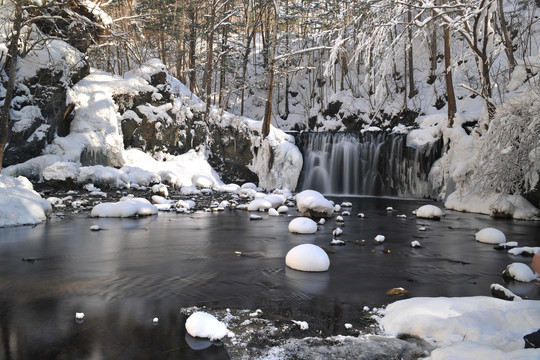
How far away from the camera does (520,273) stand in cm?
474

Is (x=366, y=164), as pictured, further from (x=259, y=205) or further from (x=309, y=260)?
(x=309, y=260)

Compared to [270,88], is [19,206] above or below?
below

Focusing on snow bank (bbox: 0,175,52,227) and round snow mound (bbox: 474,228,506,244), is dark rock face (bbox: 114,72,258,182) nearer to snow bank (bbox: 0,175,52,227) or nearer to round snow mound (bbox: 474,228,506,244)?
snow bank (bbox: 0,175,52,227)

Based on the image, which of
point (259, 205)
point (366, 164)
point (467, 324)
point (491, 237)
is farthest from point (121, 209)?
point (366, 164)

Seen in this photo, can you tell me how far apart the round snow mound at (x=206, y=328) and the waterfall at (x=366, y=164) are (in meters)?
13.7

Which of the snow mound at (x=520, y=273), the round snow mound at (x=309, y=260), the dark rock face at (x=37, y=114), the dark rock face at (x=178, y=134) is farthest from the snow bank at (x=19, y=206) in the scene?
the snow mound at (x=520, y=273)

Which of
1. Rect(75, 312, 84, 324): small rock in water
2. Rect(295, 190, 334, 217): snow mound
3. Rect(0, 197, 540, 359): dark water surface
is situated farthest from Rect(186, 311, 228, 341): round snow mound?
Rect(295, 190, 334, 217): snow mound

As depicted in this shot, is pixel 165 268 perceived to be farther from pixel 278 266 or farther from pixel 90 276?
pixel 278 266

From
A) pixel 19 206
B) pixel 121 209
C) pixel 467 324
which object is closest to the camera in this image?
pixel 467 324

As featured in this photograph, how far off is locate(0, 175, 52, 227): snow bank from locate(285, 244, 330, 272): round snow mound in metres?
5.90

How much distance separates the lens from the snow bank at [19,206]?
7949mm

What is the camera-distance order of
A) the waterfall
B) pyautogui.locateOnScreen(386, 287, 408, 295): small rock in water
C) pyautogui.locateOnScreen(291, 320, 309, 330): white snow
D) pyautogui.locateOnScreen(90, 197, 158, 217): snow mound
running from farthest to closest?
the waterfall, pyautogui.locateOnScreen(90, 197, 158, 217): snow mound, pyautogui.locateOnScreen(386, 287, 408, 295): small rock in water, pyautogui.locateOnScreen(291, 320, 309, 330): white snow

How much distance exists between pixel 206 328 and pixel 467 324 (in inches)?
79.5

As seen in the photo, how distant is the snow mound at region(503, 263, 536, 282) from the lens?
469cm
